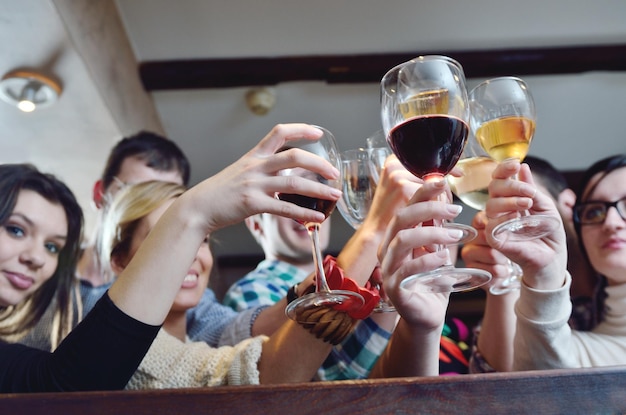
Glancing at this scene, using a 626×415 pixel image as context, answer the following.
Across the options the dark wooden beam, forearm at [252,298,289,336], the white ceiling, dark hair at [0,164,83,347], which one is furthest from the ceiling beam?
forearm at [252,298,289,336]

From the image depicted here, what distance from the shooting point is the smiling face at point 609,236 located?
128cm

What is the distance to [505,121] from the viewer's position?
2.85ft

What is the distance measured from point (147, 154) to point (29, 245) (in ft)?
2.13

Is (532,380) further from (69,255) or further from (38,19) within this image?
(38,19)

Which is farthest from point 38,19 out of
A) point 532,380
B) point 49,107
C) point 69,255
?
point 532,380

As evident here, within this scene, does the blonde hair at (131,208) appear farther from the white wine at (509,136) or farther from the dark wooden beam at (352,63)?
the dark wooden beam at (352,63)

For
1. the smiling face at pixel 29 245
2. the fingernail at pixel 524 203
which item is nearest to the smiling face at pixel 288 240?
the smiling face at pixel 29 245

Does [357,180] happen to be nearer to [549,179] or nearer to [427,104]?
[427,104]

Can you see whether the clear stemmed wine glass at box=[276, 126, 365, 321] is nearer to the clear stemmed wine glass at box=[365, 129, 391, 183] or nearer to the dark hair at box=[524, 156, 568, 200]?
the clear stemmed wine glass at box=[365, 129, 391, 183]

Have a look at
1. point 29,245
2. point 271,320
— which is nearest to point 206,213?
point 271,320

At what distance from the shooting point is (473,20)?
7.89ft

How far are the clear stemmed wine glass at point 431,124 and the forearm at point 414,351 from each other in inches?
5.3

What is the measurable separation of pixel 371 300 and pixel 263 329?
1.40 feet

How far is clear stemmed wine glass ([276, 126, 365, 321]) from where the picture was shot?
2.33 feet
